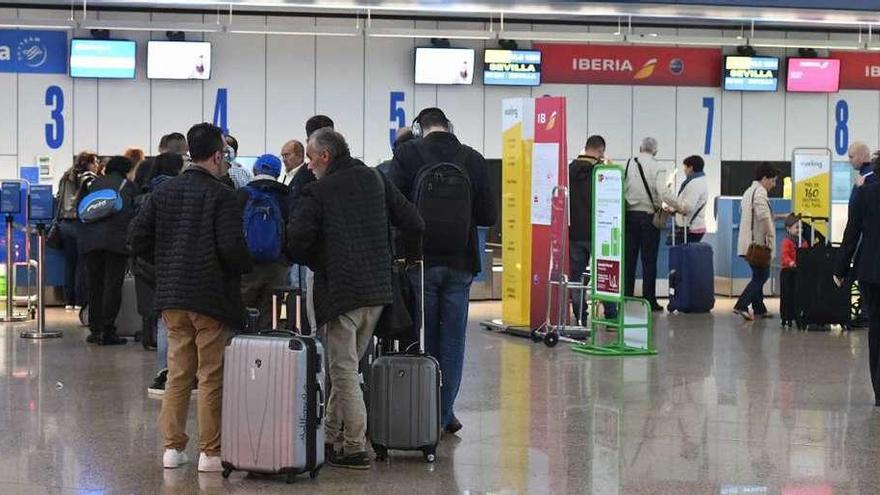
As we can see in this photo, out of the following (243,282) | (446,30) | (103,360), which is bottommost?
(103,360)

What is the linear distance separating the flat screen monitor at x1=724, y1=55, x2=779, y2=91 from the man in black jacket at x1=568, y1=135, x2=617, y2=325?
704cm

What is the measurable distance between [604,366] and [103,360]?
3.53 metres

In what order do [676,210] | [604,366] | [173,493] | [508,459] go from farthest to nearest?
[676,210]
[604,366]
[508,459]
[173,493]

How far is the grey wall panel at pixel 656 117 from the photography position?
1875 cm

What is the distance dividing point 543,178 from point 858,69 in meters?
9.55

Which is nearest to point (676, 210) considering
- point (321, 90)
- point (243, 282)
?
point (321, 90)

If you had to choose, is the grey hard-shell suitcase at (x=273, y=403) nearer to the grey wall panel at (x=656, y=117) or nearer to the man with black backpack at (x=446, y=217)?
the man with black backpack at (x=446, y=217)

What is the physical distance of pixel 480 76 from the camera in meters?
18.1

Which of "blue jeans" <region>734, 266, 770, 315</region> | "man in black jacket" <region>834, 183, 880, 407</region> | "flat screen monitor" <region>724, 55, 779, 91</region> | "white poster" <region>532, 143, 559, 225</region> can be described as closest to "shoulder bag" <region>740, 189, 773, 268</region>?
"blue jeans" <region>734, 266, 770, 315</region>

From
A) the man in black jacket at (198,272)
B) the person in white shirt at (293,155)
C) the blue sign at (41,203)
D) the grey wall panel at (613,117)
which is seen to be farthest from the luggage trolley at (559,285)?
the grey wall panel at (613,117)

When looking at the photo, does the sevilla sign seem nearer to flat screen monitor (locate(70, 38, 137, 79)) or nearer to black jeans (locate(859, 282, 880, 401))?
flat screen monitor (locate(70, 38, 137, 79))

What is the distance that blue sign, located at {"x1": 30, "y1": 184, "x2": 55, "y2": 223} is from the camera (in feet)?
38.2

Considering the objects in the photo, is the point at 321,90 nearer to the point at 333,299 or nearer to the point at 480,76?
the point at 480,76

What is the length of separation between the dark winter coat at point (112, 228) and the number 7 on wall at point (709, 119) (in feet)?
32.6
